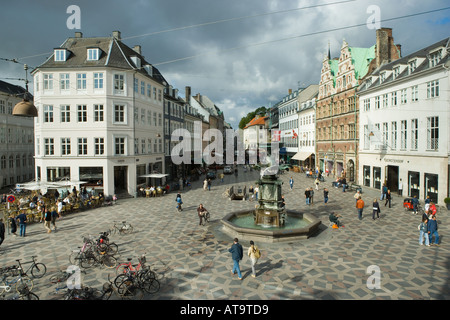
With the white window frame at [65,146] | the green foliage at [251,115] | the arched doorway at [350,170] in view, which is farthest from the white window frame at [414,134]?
the green foliage at [251,115]

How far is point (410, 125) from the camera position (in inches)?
1157

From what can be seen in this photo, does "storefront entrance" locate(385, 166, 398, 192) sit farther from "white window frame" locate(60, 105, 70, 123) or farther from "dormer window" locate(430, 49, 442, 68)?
"white window frame" locate(60, 105, 70, 123)

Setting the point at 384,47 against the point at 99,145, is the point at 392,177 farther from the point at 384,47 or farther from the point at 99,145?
the point at 99,145

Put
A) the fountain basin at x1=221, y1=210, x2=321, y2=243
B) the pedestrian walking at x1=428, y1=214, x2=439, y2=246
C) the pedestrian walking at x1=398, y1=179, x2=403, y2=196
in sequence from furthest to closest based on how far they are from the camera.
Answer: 1. the pedestrian walking at x1=398, y1=179, x2=403, y2=196
2. the fountain basin at x1=221, y1=210, x2=321, y2=243
3. the pedestrian walking at x1=428, y1=214, x2=439, y2=246

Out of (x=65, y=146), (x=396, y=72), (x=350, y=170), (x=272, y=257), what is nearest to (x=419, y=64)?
(x=396, y=72)

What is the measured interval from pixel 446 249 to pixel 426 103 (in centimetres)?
1793

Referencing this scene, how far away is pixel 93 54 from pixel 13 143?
22493 millimetres

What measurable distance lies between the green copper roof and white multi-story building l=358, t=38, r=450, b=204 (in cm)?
364

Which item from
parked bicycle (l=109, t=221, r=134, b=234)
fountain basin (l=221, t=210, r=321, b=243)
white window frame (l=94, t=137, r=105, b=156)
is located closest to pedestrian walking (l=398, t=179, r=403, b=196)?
fountain basin (l=221, t=210, r=321, b=243)

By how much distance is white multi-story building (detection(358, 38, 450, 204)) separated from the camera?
82.9 ft

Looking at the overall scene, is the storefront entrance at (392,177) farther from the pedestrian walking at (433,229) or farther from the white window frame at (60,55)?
the white window frame at (60,55)

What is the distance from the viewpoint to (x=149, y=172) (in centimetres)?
3812

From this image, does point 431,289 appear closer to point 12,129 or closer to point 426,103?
point 426,103
